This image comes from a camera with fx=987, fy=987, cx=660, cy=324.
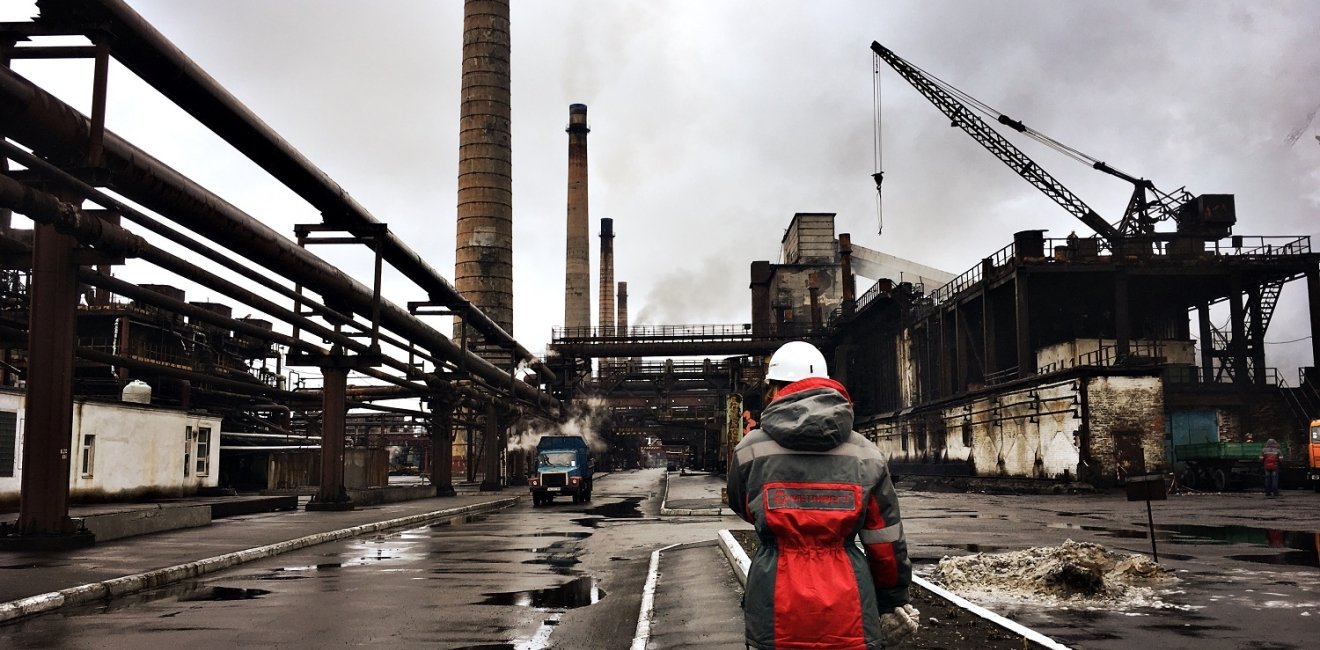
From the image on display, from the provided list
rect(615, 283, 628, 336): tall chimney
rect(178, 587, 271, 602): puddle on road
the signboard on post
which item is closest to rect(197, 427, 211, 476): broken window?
rect(178, 587, 271, 602): puddle on road

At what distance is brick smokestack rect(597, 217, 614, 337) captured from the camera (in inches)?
3290

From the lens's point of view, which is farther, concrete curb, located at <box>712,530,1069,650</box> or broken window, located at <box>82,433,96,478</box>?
broken window, located at <box>82,433,96,478</box>

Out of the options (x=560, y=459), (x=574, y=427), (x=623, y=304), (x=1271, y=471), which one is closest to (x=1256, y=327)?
(x=1271, y=471)

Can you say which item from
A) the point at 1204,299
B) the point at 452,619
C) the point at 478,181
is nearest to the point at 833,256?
the point at 1204,299

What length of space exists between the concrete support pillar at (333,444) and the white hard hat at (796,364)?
20.2 m

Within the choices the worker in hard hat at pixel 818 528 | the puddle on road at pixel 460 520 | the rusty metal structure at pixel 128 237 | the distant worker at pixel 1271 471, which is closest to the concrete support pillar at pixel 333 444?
the rusty metal structure at pixel 128 237

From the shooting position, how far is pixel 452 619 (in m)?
7.97

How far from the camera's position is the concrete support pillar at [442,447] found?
3231 centimetres

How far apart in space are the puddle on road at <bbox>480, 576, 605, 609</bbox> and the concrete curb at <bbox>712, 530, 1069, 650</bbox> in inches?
55.5

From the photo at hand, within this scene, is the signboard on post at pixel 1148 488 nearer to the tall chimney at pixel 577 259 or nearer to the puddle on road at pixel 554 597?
the puddle on road at pixel 554 597

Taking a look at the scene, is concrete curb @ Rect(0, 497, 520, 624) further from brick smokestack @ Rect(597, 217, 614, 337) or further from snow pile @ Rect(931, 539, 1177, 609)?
brick smokestack @ Rect(597, 217, 614, 337)

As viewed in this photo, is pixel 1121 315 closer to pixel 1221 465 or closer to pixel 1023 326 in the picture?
pixel 1023 326

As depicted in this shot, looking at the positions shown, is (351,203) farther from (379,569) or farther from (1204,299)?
(1204,299)

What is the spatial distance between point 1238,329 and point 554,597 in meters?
42.3
